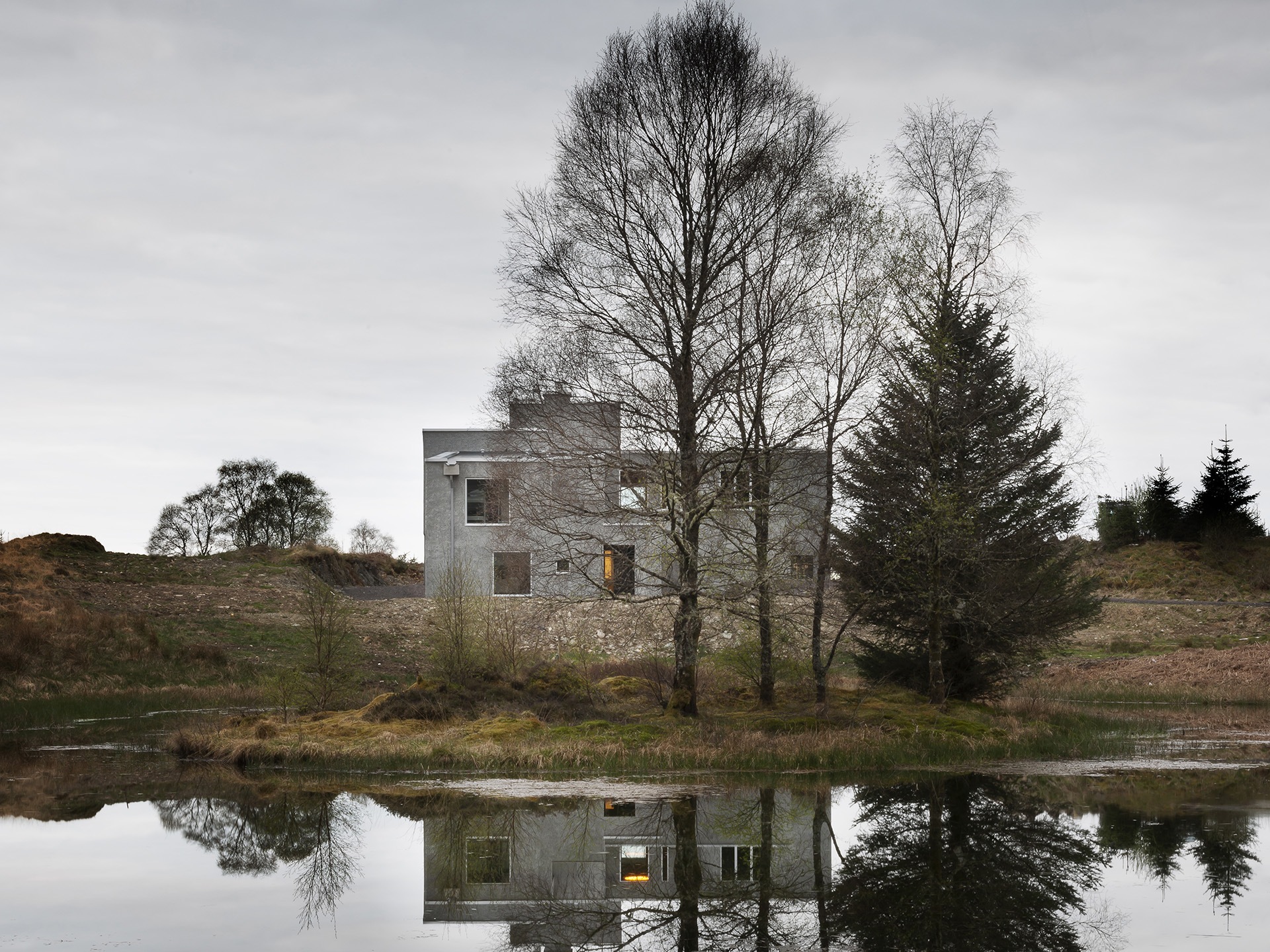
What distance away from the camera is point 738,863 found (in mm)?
11086

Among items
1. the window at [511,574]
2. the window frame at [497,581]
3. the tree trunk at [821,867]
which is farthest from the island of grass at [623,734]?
the window frame at [497,581]

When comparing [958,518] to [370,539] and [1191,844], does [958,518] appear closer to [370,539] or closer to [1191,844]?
[1191,844]

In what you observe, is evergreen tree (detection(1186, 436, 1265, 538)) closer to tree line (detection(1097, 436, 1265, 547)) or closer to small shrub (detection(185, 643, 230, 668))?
tree line (detection(1097, 436, 1265, 547))

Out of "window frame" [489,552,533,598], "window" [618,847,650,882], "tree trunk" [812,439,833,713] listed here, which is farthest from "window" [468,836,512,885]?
"window frame" [489,552,533,598]

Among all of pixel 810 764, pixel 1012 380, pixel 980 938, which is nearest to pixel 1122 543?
pixel 1012 380

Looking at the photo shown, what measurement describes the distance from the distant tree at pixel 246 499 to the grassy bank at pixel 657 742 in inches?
1933

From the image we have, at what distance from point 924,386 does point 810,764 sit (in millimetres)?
8545

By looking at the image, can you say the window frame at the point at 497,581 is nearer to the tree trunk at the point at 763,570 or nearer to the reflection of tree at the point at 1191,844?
the tree trunk at the point at 763,570

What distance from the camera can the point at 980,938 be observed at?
838cm

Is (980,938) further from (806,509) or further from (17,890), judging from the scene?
(806,509)

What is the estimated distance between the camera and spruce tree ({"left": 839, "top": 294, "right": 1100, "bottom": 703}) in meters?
21.8

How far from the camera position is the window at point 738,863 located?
10.5 meters

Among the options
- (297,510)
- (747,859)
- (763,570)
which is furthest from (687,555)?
(297,510)

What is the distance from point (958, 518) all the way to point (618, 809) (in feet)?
32.3
